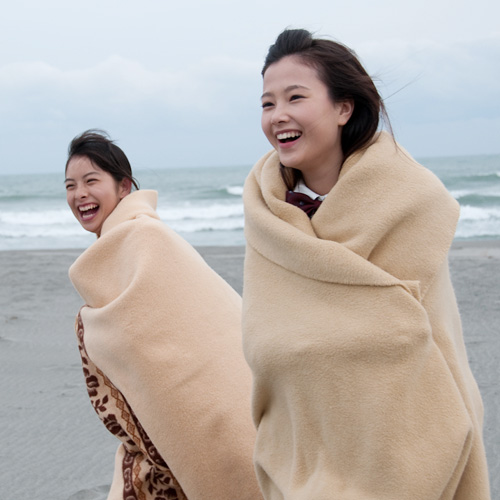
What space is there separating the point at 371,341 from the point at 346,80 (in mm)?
706

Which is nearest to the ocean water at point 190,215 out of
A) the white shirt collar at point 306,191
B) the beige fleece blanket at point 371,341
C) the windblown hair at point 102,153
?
the windblown hair at point 102,153

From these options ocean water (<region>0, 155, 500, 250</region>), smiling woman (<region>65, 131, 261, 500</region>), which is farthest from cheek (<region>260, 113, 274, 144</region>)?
ocean water (<region>0, 155, 500, 250</region>)

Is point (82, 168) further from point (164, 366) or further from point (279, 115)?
point (279, 115)

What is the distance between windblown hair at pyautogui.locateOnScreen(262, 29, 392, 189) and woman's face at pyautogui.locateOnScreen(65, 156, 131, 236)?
128 centimetres

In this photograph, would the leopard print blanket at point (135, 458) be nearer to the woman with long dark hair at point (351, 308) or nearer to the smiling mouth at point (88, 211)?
the smiling mouth at point (88, 211)

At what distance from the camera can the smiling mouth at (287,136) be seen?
2135 millimetres

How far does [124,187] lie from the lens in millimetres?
3334

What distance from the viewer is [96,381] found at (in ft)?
10.0

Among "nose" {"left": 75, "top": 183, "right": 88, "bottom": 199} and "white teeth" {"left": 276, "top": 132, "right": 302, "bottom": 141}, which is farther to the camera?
"nose" {"left": 75, "top": 183, "right": 88, "bottom": 199}

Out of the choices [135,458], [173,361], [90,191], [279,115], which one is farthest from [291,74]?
[135,458]

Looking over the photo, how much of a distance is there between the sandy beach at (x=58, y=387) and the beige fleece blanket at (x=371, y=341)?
7.20ft

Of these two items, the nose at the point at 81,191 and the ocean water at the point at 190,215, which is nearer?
the nose at the point at 81,191

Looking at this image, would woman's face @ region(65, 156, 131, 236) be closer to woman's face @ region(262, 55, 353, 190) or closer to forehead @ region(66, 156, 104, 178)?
forehead @ region(66, 156, 104, 178)

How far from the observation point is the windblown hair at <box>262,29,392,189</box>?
2.11 meters
